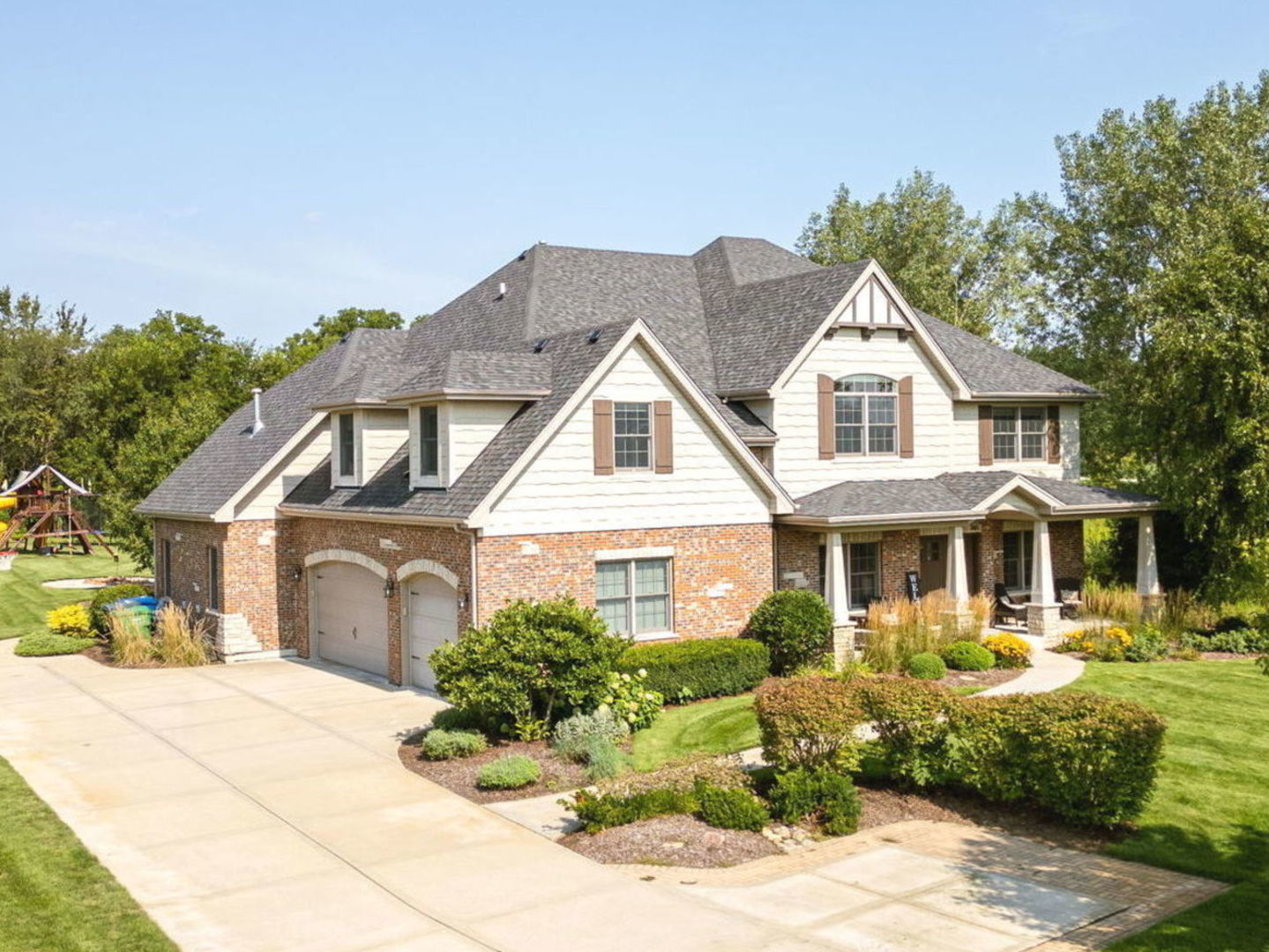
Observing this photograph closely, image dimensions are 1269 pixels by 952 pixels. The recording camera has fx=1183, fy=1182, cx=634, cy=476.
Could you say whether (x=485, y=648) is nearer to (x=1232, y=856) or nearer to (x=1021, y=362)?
(x=1232, y=856)

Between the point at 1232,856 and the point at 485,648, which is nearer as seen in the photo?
the point at 1232,856

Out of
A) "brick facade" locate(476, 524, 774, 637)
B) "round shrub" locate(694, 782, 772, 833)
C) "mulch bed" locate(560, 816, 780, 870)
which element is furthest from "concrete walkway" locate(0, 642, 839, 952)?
"brick facade" locate(476, 524, 774, 637)

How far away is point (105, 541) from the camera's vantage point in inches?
2333

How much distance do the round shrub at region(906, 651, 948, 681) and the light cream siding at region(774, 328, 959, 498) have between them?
5215mm

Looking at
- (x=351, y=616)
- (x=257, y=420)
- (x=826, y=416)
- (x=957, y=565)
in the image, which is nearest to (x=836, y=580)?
(x=957, y=565)

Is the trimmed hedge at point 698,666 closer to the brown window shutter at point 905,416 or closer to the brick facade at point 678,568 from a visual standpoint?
the brick facade at point 678,568

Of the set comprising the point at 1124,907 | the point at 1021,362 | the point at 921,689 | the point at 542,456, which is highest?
the point at 1021,362

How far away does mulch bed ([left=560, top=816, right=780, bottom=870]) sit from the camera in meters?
12.9

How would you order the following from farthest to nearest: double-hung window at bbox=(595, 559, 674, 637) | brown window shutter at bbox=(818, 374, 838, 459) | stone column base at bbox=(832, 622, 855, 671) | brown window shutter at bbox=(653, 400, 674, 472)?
brown window shutter at bbox=(818, 374, 838, 459)
stone column base at bbox=(832, 622, 855, 671)
brown window shutter at bbox=(653, 400, 674, 472)
double-hung window at bbox=(595, 559, 674, 637)

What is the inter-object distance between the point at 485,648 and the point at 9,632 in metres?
21.1

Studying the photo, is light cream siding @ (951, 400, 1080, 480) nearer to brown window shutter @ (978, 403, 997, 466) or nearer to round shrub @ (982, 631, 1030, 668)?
brown window shutter @ (978, 403, 997, 466)

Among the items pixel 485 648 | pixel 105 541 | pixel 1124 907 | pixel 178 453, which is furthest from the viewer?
pixel 105 541

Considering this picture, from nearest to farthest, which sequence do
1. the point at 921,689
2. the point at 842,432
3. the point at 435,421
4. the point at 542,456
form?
→ the point at 921,689
the point at 542,456
the point at 435,421
the point at 842,432

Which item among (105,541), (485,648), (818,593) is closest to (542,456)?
(485,648)
